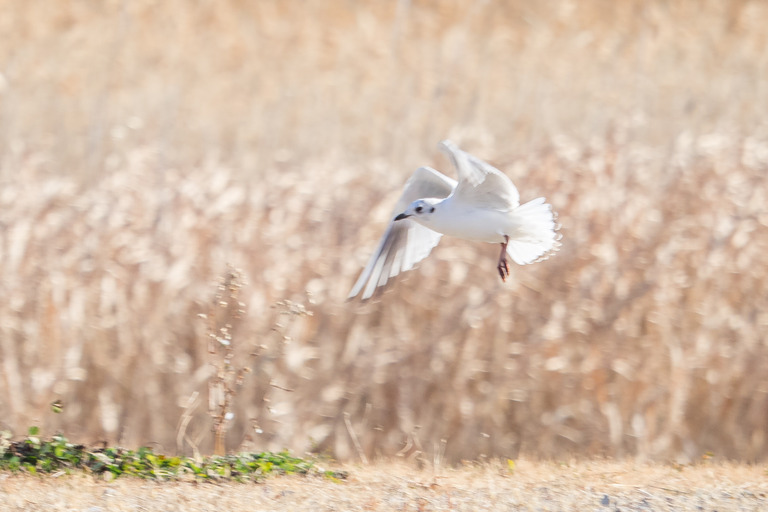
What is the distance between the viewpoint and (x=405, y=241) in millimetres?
5289

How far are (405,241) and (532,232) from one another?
84cm

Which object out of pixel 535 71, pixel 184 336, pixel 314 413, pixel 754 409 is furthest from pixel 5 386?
pixel 535 71

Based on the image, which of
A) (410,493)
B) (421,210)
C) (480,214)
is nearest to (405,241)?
(421,210)

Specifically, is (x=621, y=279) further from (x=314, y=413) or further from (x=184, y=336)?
(x=184, y=336)

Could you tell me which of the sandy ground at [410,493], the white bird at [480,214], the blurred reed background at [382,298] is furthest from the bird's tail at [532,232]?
the blurred reed background at [382,298]

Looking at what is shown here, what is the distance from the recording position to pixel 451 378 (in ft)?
20.7

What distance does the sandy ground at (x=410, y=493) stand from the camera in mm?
3852

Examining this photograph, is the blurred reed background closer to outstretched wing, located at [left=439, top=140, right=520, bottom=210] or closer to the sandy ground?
the sandy ground

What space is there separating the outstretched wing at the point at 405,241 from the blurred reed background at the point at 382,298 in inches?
31.9

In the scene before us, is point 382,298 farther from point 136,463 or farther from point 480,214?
point 136,463

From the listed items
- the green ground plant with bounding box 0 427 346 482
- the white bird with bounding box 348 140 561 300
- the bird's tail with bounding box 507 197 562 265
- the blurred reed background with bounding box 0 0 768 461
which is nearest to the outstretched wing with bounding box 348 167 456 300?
the white bird with bounding box 348 140 561 300

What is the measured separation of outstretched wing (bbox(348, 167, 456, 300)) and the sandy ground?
3.55 feet

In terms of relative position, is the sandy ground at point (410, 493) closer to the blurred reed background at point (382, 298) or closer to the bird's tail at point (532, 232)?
the blurred reed background at point (382, 298)

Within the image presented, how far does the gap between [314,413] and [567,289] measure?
1.87 m
